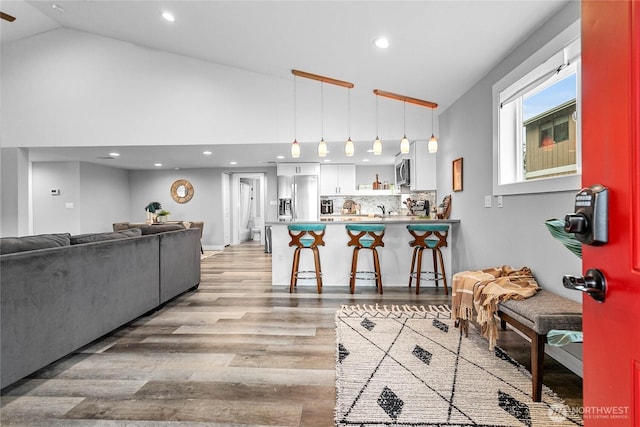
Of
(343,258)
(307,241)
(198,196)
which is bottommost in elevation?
(343,258)

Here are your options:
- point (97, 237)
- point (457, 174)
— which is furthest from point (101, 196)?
point (457, 174)

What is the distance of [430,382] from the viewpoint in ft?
6.50

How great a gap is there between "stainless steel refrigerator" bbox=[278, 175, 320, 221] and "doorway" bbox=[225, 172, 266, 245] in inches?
65.7

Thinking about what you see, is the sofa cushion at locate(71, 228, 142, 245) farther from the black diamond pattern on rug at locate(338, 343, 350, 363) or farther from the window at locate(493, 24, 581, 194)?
the window at locate(493, 24, 581, 194)

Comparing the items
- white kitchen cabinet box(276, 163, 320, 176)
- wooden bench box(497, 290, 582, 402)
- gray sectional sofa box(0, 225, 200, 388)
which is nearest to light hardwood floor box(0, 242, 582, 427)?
gray sectional sofa box(0, 225, 200, 388)

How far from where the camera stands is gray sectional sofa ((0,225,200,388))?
1.93m

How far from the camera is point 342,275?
4.47 meters

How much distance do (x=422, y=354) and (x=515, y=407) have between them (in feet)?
2.25

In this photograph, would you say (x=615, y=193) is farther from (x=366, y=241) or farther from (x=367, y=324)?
(x=366, y=241)

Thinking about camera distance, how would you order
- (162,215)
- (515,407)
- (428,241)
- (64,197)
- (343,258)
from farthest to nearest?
(162,215) < (64,197) < (343,258) < (428,241) < (515,407)

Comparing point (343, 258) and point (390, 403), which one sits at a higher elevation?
point (343, 258)

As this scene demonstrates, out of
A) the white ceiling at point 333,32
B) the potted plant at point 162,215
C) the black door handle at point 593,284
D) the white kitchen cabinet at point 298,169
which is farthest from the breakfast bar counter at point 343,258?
the potted plant at point 162,215

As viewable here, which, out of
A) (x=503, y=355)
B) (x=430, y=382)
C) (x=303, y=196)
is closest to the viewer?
(x=430, y=382)

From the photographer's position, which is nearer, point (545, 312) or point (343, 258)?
point (545, 312)
